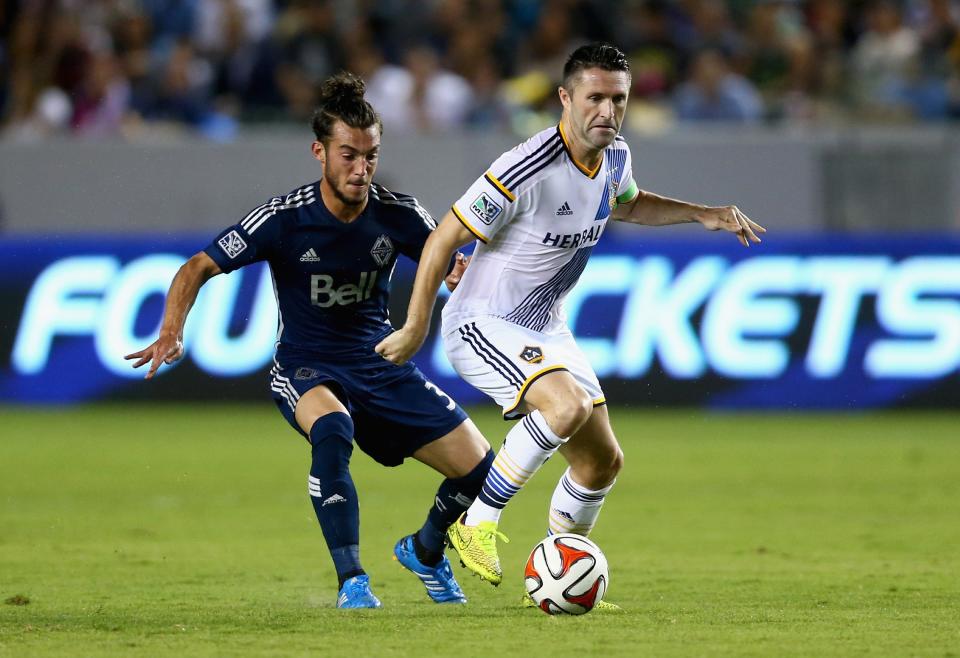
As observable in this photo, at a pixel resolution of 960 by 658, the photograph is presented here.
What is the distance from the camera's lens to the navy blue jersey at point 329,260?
6840 mm

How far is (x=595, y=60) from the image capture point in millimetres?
6449

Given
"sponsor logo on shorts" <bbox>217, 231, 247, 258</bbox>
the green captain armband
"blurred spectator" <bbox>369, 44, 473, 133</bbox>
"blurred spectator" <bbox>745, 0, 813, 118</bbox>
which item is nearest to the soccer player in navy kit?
"sponsor logo on shorts" <bbox>217, 231, 247, 258</bbox>

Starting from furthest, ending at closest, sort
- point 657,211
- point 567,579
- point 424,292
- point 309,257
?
point 657,211
point 309,257
point 424,292
point 567,579

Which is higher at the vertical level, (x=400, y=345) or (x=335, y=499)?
(x=400, y=345)

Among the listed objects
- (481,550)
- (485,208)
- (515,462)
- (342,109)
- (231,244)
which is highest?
(342,109)

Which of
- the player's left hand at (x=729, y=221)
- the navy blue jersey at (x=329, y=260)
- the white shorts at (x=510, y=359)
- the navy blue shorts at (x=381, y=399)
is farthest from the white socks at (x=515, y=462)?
the player's left hand at (x=729, y=221)

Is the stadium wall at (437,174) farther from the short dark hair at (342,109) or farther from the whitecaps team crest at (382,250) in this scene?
the short dark hair at (342,109)

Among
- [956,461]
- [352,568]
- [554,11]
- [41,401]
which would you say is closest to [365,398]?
[352,568]

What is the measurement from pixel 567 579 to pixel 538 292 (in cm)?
128

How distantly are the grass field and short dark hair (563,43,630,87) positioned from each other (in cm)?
220

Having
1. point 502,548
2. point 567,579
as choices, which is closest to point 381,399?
point 567,579

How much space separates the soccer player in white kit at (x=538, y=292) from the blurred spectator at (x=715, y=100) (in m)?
9.65

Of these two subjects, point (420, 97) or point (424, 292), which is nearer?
point (424, 292)

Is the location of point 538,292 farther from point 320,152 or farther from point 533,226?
point 320,152
